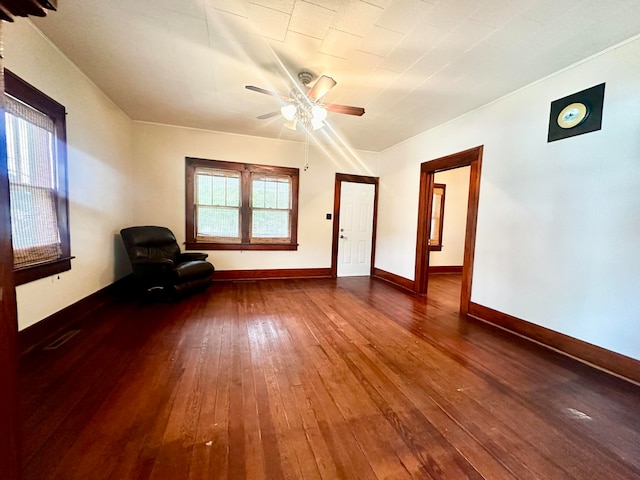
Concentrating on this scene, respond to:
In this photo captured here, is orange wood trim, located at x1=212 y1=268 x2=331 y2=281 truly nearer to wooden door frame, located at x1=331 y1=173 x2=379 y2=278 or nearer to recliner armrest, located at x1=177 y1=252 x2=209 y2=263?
wooden door frame, located at x1=331 y1=173 x2=379 y2=278

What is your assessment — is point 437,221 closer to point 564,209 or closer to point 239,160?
point 564,209

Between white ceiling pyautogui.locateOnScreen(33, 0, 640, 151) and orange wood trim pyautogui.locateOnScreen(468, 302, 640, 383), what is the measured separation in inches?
99.7

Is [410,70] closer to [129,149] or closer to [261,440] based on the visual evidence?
[261,440]

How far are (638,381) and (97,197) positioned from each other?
5629mm

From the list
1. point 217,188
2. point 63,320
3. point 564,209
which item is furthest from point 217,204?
point 564,209

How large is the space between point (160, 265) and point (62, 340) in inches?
48.0

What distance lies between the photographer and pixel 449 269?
20.2ft

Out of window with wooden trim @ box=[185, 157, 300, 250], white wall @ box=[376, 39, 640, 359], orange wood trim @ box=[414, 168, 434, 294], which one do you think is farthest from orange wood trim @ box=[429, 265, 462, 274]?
window with wooden trim @ box=[185, 157, 300, 250]

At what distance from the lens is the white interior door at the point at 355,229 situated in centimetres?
557

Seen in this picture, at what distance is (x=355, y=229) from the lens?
5.67 m

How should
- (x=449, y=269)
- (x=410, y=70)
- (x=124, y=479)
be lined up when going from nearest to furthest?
(x=124, y=479) < (x=410, y=70) < (x=449, y=269)

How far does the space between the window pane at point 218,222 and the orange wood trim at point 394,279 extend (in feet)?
9.61

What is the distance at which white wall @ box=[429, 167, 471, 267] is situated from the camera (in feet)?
19.7

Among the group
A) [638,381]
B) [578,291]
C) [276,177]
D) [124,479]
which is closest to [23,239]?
[124,479]
